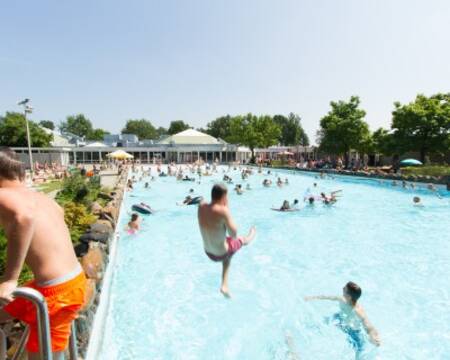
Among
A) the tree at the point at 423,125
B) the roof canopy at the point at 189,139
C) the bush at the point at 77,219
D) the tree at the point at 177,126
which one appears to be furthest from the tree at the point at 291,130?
the bush at the point at 77,219

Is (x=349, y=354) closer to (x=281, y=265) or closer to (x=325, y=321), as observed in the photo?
(x=325, y=321)

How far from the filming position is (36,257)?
2.16m

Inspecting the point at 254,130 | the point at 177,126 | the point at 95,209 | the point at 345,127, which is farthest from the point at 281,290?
the point at 177,126

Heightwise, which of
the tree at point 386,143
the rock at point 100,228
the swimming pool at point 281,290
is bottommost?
the swimming pool at point 281,290

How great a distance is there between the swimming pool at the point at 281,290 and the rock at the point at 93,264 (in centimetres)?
84

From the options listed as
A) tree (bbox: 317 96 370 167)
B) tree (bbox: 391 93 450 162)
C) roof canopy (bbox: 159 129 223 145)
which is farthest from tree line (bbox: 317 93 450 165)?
roof canopy (bbox: 159 129 223 145)

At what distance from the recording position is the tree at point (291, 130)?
98750 mm

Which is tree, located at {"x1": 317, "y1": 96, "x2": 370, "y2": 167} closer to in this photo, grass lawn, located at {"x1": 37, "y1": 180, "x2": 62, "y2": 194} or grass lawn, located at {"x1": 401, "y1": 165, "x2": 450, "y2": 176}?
grass lawn, located at {"x1": 401, "y1": 165, "x2": 450, "y2": 176}

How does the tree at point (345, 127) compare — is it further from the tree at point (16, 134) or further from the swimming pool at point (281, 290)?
the tree at point (16, 134)

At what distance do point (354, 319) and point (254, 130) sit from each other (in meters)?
51.2

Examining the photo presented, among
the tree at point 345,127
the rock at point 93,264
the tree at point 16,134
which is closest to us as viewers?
the rock at point 93,264

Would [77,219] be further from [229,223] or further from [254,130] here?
[254,130]

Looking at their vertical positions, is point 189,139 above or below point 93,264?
above

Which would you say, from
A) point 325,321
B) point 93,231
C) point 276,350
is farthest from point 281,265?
point 93,231
